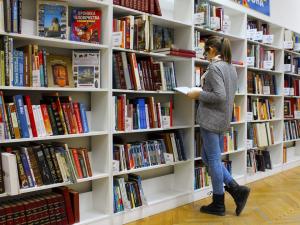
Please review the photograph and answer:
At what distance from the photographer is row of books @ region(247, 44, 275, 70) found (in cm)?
446

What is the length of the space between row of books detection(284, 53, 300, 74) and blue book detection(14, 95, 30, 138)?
4.02 m

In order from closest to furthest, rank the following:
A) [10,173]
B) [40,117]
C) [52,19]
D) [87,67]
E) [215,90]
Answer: [10,173] → [40,117] → [52,19] → [87,67] → [215,90]

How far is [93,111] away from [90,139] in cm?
24

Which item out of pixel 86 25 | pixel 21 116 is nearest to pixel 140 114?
pixel 86 25

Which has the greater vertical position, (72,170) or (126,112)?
(126,112)

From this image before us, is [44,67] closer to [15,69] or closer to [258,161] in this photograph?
[15,69]

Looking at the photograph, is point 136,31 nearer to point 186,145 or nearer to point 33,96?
point 33,96

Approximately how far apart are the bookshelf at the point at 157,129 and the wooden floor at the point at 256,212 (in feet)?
0.43

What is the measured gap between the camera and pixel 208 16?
3719mm

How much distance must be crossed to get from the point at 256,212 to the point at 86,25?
2153 millimetres

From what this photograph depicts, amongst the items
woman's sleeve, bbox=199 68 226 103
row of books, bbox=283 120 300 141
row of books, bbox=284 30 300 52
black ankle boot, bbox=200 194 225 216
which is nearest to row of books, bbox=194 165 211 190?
black ankle boot, bbox=200 194 225 216

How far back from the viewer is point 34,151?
2375 millimetres

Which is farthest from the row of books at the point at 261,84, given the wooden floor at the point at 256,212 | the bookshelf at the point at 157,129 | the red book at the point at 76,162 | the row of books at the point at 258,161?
the red book at the point at 76,162

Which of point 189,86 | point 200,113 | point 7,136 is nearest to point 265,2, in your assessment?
point 189,86
